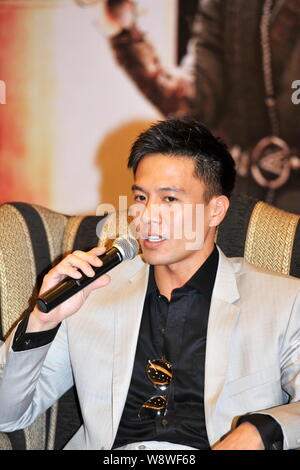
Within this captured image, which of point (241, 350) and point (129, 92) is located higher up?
point (129, 92)

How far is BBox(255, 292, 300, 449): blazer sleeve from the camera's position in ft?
4.73

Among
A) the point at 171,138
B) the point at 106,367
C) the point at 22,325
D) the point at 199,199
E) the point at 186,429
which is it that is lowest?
the point at 186,429

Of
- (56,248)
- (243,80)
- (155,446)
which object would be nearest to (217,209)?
(56,248)

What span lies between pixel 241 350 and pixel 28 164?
2.11 metres

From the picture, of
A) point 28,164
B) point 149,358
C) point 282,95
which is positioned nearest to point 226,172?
point 149,358

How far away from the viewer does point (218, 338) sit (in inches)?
63.2

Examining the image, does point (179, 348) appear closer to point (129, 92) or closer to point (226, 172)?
point (226, 172)

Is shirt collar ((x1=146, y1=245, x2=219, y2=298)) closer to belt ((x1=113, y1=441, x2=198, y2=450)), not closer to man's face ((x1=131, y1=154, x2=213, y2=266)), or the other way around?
man's face ((x1=131, y1=154, x2=213, y2=266))

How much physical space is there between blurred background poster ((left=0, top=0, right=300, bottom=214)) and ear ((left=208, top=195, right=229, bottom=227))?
53.2 inches

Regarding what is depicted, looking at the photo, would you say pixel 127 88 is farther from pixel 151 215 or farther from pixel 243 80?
pixel 151 215

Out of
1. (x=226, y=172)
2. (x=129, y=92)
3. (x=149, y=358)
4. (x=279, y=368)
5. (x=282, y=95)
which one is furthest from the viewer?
(x=129, y=92)

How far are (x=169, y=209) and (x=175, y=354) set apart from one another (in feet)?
1.19

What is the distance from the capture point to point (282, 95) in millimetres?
3047

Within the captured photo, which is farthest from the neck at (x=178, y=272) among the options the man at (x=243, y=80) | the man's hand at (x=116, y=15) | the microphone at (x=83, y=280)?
the man's hand at (x=116, y=15)
